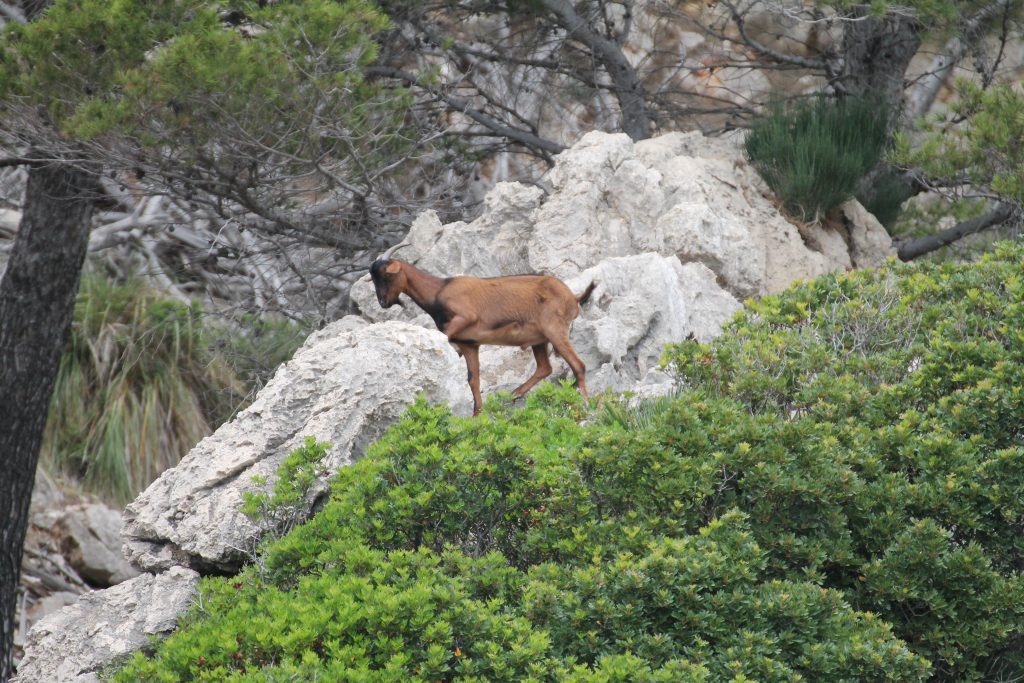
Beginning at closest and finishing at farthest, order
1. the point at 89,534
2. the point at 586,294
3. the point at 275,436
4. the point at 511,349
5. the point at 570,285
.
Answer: the point at 275,436 → the point at 586,294 → the point at 570,285 → the point at 511,349 → the point at 89,534

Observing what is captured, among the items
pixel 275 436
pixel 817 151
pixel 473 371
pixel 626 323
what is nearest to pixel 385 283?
pixel 473 371

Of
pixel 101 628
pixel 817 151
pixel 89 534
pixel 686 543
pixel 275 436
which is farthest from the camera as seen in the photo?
pixel 89 534

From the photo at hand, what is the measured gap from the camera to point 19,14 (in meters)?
9.79

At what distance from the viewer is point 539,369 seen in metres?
7.06

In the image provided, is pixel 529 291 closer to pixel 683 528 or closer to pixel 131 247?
pixel 683 528

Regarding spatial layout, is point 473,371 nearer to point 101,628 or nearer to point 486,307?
point 486,307

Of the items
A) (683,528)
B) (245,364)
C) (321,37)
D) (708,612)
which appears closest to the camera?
(708,612)

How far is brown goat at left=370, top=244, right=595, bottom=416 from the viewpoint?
6.57 m

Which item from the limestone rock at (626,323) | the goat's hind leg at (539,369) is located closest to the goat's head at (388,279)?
the goat's hind leg at (539,369)

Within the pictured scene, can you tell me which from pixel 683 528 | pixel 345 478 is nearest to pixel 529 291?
pixel 345 478

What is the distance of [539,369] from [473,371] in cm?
62

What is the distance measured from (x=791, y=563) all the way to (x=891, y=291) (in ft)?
6.86

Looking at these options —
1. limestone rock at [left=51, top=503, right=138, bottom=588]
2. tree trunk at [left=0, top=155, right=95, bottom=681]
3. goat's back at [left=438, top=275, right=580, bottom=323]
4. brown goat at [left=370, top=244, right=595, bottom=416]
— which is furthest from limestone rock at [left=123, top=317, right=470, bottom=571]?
limestone rock at [left=51, top=503, right=138, bottom=588]

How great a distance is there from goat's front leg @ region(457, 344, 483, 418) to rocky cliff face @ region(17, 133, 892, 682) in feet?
0.26
